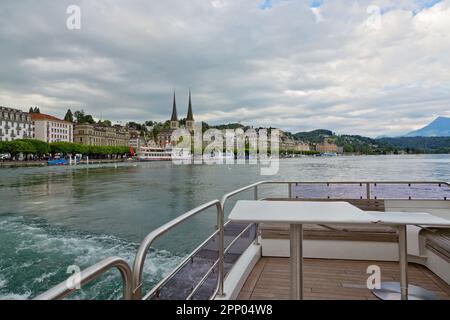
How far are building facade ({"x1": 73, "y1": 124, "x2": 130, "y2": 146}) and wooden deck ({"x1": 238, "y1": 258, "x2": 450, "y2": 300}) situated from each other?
13198 cm

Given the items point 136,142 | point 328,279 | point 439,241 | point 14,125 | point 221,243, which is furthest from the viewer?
point 136,142

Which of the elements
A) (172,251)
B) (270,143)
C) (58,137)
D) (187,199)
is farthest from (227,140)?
(172,251)

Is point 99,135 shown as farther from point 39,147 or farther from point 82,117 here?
point 39,147

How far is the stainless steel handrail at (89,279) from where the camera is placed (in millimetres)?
1143

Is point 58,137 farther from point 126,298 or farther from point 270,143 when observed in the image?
point 126,298

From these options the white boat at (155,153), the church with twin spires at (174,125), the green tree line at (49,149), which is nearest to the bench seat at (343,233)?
the green tree line at (49,149)

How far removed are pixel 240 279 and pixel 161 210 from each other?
16304 millimetres

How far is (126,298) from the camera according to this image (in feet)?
4.90

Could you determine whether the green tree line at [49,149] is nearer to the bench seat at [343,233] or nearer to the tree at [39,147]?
the tree at [39,147]

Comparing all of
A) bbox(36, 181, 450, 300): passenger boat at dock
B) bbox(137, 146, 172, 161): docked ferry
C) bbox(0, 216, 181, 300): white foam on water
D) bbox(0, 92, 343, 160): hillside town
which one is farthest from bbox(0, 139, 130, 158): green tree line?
bbox(36, 181, 450, 300): passenger boat at dock

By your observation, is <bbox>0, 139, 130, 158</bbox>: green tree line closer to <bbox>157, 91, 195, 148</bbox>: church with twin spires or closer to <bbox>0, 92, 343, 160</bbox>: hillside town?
<bbox>0, 92, 343, 160</bbox>: hillside town

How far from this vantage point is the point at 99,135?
13400 cm

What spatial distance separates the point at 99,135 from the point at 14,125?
4034 centimetres

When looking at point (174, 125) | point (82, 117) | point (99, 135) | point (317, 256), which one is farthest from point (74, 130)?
point (317, 256)
